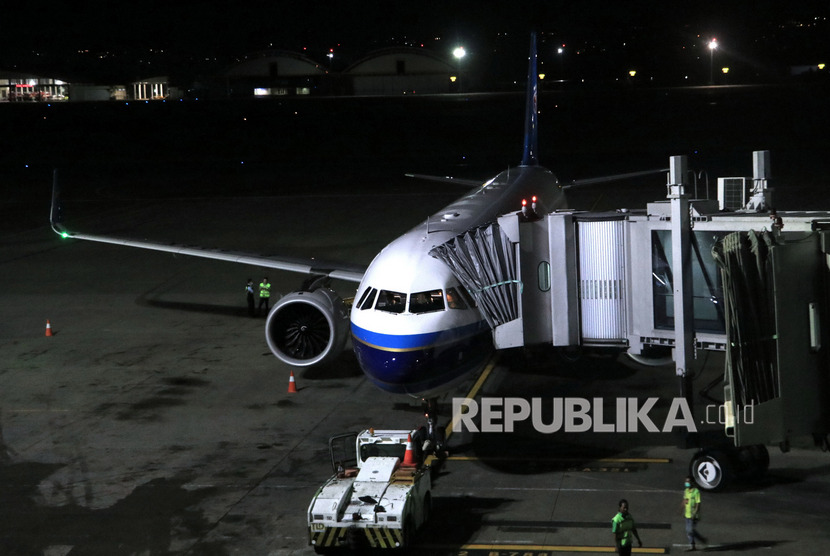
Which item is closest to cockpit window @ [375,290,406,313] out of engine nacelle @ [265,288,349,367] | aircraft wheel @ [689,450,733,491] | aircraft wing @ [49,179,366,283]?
engine nacelle @ [265,288,349,367]

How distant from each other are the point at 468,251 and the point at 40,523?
9346mm

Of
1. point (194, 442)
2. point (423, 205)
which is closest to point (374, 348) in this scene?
point (194, 442)

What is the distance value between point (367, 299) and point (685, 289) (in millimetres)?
6162

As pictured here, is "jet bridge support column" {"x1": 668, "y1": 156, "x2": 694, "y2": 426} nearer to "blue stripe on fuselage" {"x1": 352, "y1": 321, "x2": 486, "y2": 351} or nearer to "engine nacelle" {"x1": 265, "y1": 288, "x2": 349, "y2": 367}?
"blue stripe on fuselage" {"x1": 352, "y1": 321, "x2": 486, "y2": 351}

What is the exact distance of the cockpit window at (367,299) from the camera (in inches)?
770

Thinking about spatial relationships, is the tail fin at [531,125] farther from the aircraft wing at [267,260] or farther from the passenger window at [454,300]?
the passenger window at [454,300]

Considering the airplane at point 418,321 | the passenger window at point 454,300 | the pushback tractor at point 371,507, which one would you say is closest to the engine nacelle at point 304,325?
the airplane at point 418,321

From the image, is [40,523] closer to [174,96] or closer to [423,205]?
[423,205]

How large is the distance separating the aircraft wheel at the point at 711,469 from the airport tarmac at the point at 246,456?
0.72 feet

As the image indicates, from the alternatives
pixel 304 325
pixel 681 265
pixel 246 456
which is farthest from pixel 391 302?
pixel 304 325

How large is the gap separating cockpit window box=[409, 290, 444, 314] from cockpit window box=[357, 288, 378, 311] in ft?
3.22

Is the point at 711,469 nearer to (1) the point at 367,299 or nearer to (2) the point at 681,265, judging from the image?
(2) the point at 681,265

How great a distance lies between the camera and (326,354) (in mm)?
24234

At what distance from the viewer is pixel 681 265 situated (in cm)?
1705
